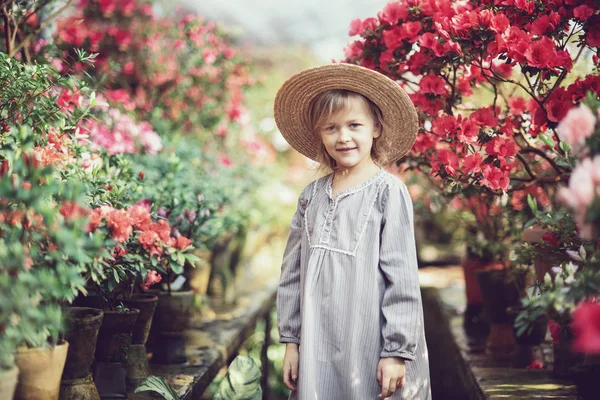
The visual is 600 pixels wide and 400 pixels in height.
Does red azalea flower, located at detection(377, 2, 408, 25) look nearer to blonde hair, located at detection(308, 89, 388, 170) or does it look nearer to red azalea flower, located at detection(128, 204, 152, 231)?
blonde hair, located at detection(308, 89, 388, 170)

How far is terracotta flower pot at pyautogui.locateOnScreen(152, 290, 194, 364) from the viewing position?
3.24 meters

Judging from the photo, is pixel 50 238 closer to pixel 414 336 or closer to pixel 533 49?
pixel 414 336

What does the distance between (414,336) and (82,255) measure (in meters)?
0.97

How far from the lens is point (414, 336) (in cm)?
196

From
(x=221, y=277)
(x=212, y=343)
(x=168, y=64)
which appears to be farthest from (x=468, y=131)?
(x=168, y=64)

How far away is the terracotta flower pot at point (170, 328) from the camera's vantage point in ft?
10.6

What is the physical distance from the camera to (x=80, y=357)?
228 centimetres

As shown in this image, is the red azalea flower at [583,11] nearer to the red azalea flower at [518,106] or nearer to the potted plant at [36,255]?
the red azalea flower at [518,106]

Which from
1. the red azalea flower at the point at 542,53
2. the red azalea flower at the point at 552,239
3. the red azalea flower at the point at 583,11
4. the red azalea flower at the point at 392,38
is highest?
the red azalea flower at the point at 392,38

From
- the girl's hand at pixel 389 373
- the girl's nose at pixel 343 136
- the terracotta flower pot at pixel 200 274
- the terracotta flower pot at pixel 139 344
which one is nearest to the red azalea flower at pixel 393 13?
the girl's nose at pixel 343 136

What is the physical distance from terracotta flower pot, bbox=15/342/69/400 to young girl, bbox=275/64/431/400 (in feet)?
2.30

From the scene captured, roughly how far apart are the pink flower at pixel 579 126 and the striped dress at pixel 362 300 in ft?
1.99

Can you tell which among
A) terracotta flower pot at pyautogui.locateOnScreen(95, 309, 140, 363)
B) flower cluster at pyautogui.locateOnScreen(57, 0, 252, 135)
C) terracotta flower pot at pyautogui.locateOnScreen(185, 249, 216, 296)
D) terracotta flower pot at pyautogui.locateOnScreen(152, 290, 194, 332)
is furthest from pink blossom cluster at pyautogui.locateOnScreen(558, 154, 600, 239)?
flower cluster at pyautogui.locateOnScreen(57, 0, 252, 135)

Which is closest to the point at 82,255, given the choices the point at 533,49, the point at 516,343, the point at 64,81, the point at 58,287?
the point at 58,287
